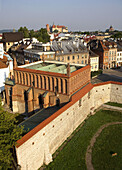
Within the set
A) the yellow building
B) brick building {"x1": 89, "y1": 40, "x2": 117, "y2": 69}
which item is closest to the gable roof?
brick building {"x1": 89, "y1": 40, "x2": 117, "y2": 69}

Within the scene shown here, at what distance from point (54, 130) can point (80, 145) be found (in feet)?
18.9

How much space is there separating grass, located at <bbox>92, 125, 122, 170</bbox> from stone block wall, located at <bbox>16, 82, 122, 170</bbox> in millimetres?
5846

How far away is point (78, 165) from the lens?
25609 mm

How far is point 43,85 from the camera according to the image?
121 feet

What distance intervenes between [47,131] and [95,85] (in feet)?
70.4

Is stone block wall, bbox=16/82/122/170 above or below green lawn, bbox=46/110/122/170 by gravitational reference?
above

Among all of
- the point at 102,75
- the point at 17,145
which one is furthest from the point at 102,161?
the point at 102,75

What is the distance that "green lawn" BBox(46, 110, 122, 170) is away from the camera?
2555cm

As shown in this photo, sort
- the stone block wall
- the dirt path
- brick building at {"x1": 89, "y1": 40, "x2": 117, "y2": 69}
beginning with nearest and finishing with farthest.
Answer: the stone block wall → the dirt path → brick building at {"x1": 89, "y1": 40, "x2": 117, "y2": 69}

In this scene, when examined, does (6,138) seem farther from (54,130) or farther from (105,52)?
(105,52)

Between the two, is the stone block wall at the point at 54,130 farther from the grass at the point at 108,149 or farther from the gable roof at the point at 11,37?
the gable roof at the point at 11,37

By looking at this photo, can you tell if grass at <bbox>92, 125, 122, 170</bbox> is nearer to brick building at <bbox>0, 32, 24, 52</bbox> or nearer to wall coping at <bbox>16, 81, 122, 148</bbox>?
wall coping at <bbox>16, 81, 122, 148</bbox>

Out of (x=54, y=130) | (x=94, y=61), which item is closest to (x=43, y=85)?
(x=54, y=130)

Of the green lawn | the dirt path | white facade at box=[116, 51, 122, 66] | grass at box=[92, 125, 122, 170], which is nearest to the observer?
the green lawn
